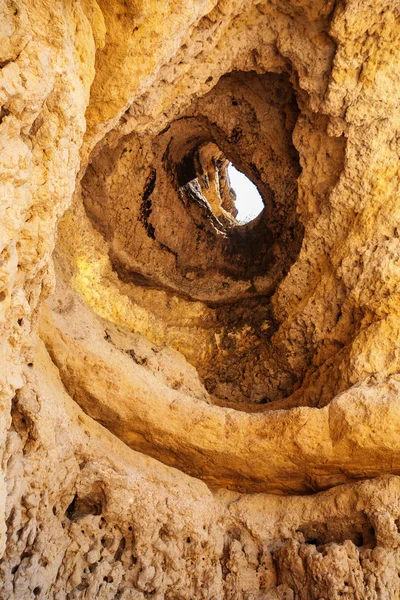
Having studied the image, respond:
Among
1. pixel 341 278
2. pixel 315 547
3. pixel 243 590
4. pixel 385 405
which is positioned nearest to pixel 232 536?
pixel 243 590

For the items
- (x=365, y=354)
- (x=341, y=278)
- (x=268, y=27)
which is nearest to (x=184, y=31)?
(x=268, y=27)

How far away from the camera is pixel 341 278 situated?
3828 mm

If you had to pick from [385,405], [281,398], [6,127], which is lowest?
[6,127]

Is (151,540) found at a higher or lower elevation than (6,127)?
lower

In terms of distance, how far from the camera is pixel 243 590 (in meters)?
3.09

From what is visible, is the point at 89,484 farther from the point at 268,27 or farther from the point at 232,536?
the point at 268,27

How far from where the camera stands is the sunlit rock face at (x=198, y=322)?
2.25 metres

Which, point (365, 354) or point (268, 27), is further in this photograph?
point (268, 27)

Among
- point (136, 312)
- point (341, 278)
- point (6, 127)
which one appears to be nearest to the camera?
point (6, 127)

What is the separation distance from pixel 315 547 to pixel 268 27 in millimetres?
3547

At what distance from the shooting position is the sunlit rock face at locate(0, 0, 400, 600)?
88.4 inches

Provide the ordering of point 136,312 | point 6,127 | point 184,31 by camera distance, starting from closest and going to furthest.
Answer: point 6,127, point 184,31, point 136,312

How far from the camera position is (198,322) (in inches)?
198

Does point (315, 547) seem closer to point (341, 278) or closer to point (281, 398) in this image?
point (281, 398)
